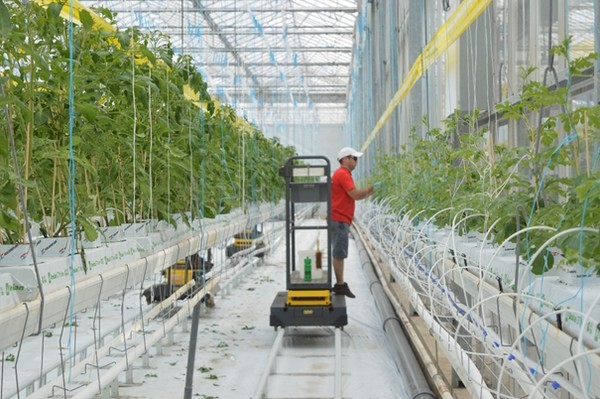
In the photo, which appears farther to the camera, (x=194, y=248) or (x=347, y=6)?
(x=347, y=6)

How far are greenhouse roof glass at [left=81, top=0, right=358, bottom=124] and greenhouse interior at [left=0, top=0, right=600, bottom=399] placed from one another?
4517 millimetres

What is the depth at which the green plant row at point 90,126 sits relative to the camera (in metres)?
2.31

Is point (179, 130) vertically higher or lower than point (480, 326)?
higher

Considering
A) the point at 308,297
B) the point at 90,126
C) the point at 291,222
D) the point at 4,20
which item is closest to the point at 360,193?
the point at 291,222

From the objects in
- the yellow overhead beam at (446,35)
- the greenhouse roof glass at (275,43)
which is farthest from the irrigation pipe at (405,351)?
the greenhouse roof glass at (275,43)

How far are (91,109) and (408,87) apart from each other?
4.94 m

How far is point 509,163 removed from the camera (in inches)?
89.7

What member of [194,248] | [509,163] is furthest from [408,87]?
[509,163]

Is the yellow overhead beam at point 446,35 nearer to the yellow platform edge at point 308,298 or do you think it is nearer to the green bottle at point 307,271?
the green bottle at point 307,271

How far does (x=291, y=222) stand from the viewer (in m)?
6.71

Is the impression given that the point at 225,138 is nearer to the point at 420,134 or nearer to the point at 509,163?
the point at 420,134

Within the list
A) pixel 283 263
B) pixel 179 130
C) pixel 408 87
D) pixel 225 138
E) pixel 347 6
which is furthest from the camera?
pixel 347 6

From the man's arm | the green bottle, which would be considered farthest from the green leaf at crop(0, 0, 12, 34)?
the man's arm

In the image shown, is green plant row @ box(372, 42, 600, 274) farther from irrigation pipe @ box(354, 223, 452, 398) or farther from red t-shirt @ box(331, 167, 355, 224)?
red t-shirt @ box(331, 167, 355, 224)
